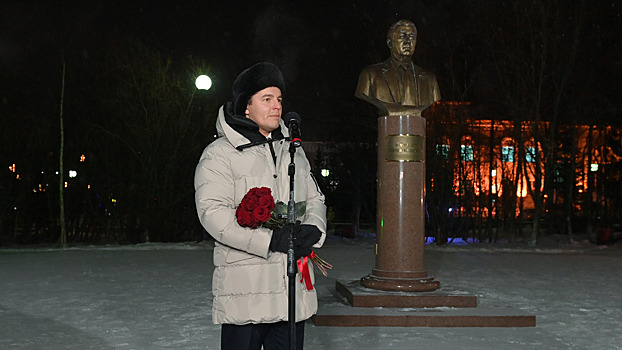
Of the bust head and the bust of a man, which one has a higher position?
the bust head

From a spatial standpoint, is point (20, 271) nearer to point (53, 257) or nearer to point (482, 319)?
point (53, 257)

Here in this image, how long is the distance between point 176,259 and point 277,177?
40.9 ft

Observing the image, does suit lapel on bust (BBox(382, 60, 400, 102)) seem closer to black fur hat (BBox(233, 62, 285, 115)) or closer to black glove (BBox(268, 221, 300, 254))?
black fur hat (BBox(233, 62, 285, 115))

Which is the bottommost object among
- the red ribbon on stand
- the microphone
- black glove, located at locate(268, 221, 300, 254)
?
the red ribbon on stand

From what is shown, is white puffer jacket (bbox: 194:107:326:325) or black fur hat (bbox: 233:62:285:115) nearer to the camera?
white puffer jacket (bbox: 194:107:326:325)

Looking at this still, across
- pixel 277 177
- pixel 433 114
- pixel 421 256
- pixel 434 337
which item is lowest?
pixel 434 337

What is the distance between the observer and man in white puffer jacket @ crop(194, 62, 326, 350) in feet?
10.4

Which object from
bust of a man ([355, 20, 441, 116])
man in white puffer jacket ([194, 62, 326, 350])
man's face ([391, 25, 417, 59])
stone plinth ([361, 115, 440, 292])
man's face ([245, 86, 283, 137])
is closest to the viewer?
man in white puffer jacket ([194, 62, 326, 350])

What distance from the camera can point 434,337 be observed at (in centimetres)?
695

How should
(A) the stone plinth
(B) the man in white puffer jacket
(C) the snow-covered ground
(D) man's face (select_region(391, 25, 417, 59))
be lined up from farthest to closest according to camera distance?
(D) man's face (select_region(391, 25, 417, 59)), (A) the stone plinth, (C) the snow-covered ground, (B) the man in white puffer jacket

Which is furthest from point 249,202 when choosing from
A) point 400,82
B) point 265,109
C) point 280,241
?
point 400,82

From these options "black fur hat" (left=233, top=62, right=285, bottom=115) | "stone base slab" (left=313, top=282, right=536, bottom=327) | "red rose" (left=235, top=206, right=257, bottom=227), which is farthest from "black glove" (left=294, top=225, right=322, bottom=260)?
"stone base slab" (left=313, top=282, right=536, bottom=327)

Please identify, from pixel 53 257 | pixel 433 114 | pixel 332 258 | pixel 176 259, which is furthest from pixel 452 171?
pixel 53 257

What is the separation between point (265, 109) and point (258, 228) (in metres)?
0.61
